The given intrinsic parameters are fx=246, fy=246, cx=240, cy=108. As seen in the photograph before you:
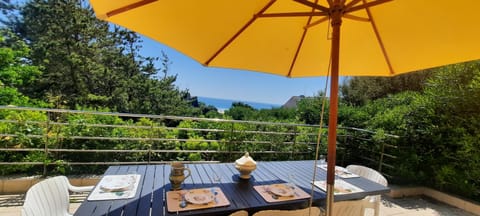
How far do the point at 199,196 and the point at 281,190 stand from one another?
0.57 meters

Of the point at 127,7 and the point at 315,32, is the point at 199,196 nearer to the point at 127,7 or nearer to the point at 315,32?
the point at 127,7

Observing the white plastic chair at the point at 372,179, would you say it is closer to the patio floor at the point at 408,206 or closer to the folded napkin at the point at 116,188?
the patio floor at the point at 408,206

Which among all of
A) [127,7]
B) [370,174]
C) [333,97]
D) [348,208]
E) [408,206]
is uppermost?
[127,7]

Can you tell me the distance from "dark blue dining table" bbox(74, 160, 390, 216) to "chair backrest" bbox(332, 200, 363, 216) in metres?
0.05

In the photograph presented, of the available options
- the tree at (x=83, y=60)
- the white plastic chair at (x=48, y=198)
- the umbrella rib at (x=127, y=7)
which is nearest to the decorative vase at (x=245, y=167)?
the white plastic chair at (x=48, y=198)

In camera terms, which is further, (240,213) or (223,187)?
(223,187)

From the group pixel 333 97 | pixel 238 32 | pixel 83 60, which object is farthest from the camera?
pixel 83 60

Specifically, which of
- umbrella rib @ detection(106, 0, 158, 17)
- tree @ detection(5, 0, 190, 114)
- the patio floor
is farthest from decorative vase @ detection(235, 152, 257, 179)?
tree @ detection(5, 0, 190, 114)

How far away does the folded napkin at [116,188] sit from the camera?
1.44m

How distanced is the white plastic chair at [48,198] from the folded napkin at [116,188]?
0.79 feet

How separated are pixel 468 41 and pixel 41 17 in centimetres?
Answer: 1323

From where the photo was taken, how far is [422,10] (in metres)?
1.53

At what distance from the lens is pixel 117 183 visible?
1.61 meters

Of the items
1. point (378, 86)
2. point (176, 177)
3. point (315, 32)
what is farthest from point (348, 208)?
point (378, 86)
